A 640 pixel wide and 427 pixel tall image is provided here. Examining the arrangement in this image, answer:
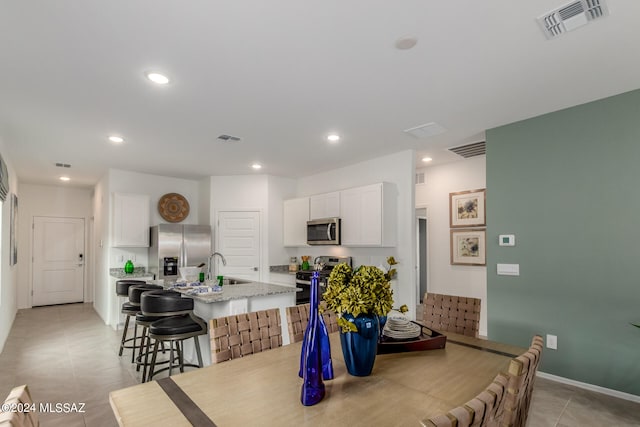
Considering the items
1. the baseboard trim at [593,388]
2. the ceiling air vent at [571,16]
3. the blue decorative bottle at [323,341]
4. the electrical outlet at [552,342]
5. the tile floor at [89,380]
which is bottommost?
the tile floor at [89,380]

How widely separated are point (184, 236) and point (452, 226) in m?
4.44

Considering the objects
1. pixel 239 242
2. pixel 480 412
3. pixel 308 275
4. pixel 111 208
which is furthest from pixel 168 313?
pixel 111 208

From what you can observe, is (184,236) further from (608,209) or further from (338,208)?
(608,209)

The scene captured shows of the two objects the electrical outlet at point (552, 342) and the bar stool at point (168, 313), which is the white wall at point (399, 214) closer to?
the electrical outlet at point (552, 342)

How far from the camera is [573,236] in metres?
3.25

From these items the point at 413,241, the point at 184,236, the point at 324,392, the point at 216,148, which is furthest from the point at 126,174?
the point at 324,392

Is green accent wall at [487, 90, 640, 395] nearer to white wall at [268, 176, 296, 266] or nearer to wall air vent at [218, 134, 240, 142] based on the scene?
wall air vent at [218, 134, 240, 142]

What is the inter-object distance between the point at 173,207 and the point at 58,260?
3.47m

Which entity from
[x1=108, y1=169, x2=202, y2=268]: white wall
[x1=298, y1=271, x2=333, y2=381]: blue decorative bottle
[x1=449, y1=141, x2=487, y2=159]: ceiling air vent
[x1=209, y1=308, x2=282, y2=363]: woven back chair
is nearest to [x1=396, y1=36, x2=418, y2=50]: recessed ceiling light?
[x1=298, y1=271, x2=333, y2=381]: blue decorative bottle

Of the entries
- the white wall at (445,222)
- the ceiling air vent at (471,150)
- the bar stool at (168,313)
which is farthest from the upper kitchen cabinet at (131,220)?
the ceiling air vent at (471,150)

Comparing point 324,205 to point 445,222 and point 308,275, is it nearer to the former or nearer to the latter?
point 308,275

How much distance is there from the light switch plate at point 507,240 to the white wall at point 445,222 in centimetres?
146

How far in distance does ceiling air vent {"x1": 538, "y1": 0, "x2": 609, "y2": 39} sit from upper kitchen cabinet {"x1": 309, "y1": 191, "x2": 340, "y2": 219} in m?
3.56

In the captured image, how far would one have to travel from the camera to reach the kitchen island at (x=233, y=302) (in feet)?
10.4
